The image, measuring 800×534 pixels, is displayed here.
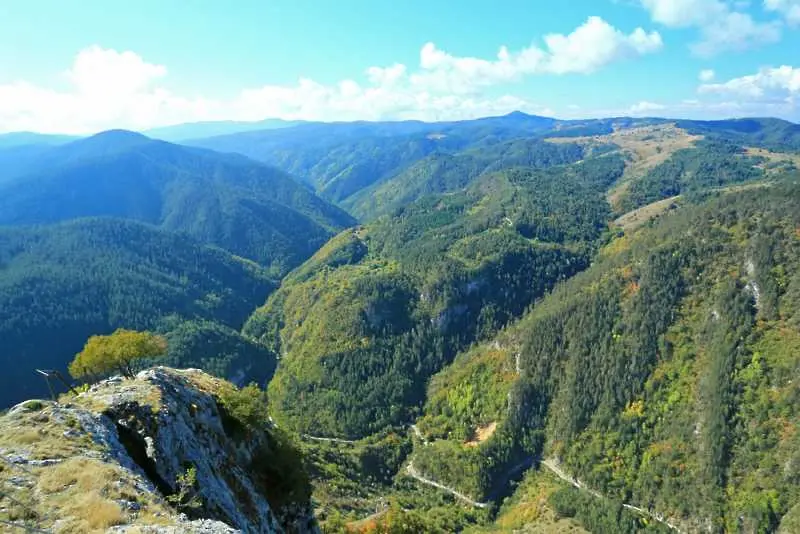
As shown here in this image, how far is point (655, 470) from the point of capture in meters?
169

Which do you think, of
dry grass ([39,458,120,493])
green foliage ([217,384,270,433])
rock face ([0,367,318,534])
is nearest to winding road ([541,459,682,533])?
rock face ([0,367,318,534])

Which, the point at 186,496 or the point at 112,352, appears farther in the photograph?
the point at 112,352

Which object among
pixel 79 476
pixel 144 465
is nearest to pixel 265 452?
pixel 144 465

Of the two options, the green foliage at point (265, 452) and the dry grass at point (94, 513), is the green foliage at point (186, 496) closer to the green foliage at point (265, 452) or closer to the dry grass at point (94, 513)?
the dry grass at point (94, 513)

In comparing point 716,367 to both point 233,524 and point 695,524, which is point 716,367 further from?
point 233,524

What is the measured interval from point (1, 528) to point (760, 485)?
182m

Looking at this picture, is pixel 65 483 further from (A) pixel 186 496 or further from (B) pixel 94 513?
(A) pixel 186 496

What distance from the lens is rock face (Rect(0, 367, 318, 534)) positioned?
28.7 m

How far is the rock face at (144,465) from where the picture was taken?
28734mm

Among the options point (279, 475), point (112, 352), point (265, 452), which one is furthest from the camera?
point (112, 352)

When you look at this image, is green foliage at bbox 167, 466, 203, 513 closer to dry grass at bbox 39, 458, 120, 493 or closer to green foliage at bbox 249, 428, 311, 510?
dry grass at bbox 39, 458, 120, 493

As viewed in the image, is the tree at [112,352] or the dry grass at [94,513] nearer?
the dry grass at [94,513]

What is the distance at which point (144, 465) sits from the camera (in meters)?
40.1

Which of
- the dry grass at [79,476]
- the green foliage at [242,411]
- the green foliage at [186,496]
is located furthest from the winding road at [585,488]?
the dry grass at [79,476]
